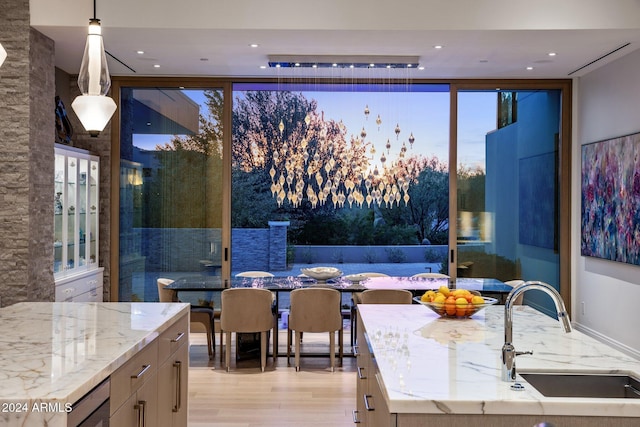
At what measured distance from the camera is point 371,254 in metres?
7.68

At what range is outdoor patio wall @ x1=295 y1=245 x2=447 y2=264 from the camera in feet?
25.1

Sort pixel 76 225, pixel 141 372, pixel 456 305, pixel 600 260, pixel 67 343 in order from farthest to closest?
pixel 600 260, pixel 76 225, pixel 456 305, pixel 141 372, pixel 67 343

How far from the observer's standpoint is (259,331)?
18.6 feet

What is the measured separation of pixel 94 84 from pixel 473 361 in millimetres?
2129

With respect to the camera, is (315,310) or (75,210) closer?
(315,310)

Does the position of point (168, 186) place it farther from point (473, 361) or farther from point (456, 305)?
point (473, 361)

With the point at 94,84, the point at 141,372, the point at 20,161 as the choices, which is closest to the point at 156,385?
the point at 141,372

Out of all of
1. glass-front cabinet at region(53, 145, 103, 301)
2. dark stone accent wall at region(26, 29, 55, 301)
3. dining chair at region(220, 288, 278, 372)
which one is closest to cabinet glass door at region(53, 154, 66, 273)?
glass-front cabinet at region(53, 145, 103, 301)

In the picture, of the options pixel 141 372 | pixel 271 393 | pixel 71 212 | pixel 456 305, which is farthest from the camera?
pixel 71 212

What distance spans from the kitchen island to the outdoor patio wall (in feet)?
13.7

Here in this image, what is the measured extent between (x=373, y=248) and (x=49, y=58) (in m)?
4.27

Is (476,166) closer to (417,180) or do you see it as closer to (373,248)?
(417,180)

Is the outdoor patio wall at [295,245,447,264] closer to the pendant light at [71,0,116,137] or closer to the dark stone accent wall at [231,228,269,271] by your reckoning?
the dark stone accent wall at [231,228,269,271]

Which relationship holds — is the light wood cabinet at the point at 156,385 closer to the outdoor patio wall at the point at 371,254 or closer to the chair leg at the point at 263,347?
the chair leg at the point at 263,347
